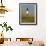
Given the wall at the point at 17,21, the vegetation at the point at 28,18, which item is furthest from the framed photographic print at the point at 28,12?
the wall at the point at 17,21

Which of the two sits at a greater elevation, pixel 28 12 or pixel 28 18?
pixel 28 12

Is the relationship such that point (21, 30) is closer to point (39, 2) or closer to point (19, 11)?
point (19, 11)

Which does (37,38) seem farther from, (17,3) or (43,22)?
(17,3)

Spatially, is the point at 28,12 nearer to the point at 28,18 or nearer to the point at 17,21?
the point at 28,18

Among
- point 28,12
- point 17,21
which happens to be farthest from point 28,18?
point 17,21

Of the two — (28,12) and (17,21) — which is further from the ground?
(28,12)

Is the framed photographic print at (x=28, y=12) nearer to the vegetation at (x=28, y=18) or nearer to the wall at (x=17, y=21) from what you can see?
the vegetation at (x=28, y=18)

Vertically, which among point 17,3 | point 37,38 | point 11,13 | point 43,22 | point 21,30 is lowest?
point 37,38

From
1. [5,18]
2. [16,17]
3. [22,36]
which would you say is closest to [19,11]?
[16,17]

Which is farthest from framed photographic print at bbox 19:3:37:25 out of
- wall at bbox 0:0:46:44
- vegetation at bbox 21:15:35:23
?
wall at bbox 0:0:46:44

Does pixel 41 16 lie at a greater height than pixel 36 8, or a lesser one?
lesser

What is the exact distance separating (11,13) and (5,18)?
0.26 meters

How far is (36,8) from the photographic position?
428 centimetres

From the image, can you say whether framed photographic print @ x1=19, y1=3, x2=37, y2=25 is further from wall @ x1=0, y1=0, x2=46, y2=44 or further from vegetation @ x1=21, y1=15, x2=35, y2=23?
wall @ x1=0, y1=0, x2=46, y2=44
